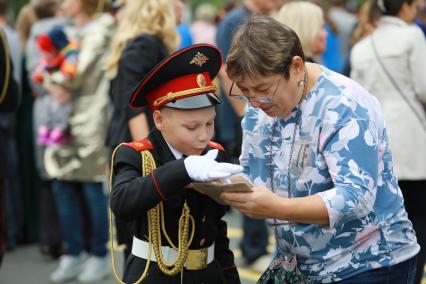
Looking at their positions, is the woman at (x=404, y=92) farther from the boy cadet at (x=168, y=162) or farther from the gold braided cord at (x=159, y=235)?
the gold braided cord at (x=159, y=235)

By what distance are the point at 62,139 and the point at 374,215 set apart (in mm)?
4047

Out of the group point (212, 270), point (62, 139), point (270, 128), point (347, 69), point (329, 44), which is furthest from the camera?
point (329, 44)

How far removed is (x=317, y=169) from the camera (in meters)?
2.93

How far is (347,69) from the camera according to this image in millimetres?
6160

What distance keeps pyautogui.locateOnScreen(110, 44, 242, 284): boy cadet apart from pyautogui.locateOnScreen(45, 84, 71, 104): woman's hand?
325 cm

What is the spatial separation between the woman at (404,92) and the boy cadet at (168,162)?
1686mm

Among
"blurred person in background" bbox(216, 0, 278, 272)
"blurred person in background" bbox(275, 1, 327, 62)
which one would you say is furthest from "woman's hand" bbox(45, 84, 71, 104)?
"blurred person in background" bbox(275, 1, 327, 62)

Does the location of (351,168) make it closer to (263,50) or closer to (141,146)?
(263,50)

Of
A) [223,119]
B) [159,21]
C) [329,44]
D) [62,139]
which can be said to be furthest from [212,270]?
[223,119]

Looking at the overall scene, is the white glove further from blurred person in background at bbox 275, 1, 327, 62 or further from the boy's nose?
blurred person in background at bbox 275, 1, 327, 62

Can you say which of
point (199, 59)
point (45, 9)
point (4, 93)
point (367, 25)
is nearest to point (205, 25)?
point (45, 9)

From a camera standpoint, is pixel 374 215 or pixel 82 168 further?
pixel 82 168

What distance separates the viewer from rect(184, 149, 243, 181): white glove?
111 inches

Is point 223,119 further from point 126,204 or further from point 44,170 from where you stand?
point 126,204
